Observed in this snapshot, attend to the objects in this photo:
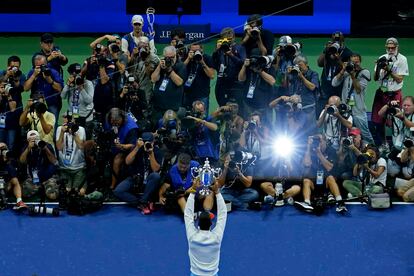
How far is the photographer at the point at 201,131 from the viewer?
13.3 meters

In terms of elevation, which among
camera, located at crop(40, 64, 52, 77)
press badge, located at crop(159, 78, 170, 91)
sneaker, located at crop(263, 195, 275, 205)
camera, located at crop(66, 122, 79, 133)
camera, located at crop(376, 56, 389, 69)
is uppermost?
camera, located at crop(376, 56, 389, 69)

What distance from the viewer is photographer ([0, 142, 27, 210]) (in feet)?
42.8

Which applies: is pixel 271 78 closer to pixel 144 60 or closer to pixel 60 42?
pixel 144 60

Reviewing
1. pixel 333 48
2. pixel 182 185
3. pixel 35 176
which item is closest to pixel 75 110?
pixel 35 176

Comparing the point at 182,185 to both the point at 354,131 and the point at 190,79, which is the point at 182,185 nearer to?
the point at 190,79

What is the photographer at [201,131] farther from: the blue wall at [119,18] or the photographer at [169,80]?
the blue wall at [119,18]

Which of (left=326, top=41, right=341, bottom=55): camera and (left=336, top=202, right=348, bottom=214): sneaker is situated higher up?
(left=326, top=41, right=341, bottom=55): camera

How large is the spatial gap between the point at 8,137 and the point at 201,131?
107 inches

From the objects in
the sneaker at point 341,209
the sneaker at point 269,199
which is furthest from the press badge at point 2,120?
the sneaker at point 341,209

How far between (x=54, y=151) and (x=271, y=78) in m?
3.14

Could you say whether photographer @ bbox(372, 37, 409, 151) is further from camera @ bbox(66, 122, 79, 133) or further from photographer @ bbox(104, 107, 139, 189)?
camera @ bbox(66, 122, 79, 133)

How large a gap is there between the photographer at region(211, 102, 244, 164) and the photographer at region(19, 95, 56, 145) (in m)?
2.27

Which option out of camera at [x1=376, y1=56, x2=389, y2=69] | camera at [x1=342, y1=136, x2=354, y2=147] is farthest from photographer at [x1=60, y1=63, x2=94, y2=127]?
camera at [x1=376, y1=56, x2=389, y2=69]

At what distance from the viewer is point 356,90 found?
46.4ft
